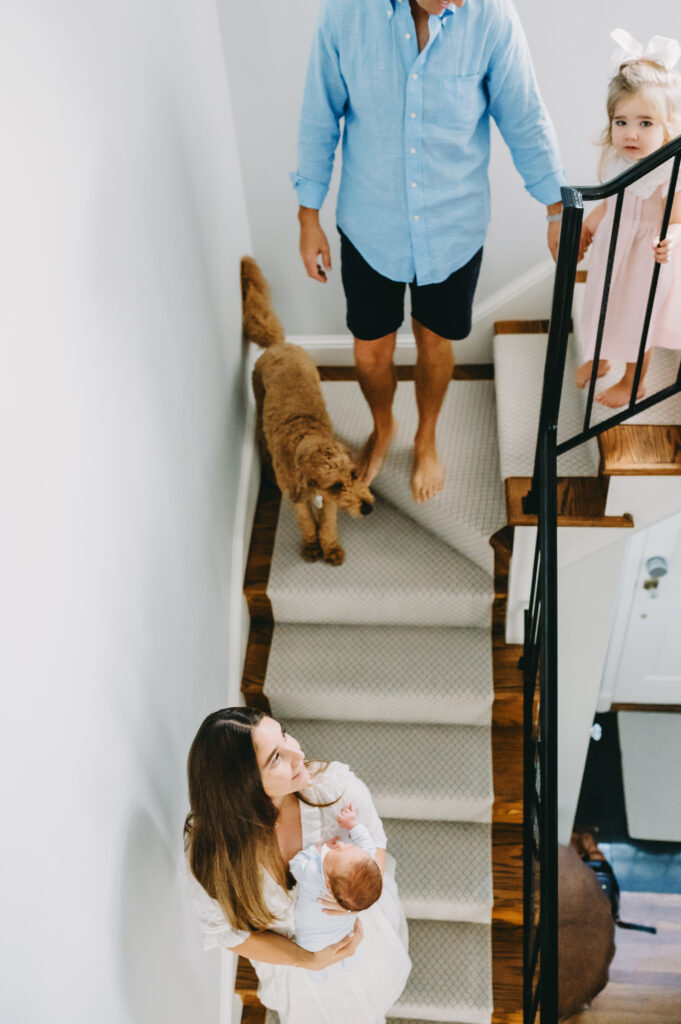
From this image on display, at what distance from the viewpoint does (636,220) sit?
1.83 meters

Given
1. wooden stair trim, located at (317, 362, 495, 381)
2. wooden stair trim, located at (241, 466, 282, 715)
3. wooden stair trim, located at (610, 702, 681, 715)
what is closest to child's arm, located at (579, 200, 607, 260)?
wooden stair trim, located at (317, 362, 495, 381)

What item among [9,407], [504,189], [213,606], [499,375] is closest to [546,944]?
[213,606]

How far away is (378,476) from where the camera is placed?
8.38 ft

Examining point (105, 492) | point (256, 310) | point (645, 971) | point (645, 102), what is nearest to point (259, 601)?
point (256, 310)

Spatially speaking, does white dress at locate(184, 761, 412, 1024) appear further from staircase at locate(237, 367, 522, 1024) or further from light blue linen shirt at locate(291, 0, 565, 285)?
light blue linen shirt at locate(291, 0, 565, 285)

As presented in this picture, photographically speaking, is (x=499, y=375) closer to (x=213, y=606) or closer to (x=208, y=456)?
(x=208, y=456)

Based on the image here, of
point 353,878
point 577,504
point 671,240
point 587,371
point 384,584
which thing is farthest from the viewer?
point 384,584

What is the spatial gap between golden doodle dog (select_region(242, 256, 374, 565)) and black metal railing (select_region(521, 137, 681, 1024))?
1.61 feet

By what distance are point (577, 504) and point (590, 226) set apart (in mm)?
674

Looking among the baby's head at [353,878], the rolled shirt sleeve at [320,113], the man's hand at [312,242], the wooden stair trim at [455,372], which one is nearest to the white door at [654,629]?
the wooden stair trim at [455,372]

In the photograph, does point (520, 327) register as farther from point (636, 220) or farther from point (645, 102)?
point (645, 102)

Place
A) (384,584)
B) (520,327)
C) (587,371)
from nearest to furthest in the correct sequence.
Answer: (587,371)
(384,584)
(520,327)

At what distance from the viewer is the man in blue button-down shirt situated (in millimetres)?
1617

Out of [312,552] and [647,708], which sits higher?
[312,552]
